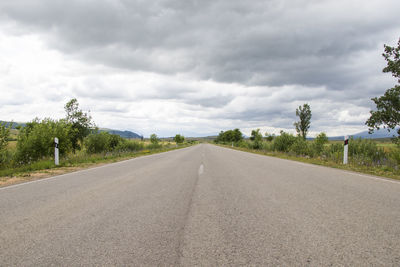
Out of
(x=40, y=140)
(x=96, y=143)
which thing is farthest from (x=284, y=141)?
(x=40, y=140)

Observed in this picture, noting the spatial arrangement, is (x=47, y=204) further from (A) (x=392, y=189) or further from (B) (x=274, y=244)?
(A) (x=392, y=189)

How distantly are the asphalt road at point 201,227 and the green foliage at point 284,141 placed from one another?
2131 cm

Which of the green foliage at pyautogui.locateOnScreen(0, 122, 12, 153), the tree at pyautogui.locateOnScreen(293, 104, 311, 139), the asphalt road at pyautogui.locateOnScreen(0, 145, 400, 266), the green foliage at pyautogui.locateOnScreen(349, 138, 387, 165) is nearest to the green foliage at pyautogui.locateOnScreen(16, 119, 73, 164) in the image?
the green foliage at pyautogui.locateOnScreen(0, 122, 12, 153)

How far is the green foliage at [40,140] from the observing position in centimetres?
1223

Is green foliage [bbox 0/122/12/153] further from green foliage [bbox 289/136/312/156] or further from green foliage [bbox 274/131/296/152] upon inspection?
green foliage [bbox 274/131/296/152]

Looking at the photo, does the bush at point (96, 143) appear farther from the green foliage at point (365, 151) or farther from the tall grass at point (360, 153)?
the green foliage at point (365, 151)

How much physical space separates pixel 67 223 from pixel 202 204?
230cm

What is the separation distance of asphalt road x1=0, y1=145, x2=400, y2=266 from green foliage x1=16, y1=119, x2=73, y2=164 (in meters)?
7.99

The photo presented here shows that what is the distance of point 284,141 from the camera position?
27.3 meters

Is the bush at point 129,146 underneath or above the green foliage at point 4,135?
underneath

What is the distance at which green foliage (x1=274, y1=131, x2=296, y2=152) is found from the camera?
26.3 m

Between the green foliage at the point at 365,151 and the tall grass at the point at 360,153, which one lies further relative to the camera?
the green foliage at the point at 365,151

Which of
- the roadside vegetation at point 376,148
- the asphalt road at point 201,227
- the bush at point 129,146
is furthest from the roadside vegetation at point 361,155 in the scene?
the bush at point 129,146

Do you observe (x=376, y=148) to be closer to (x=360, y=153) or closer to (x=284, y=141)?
(x=360, y=153)
